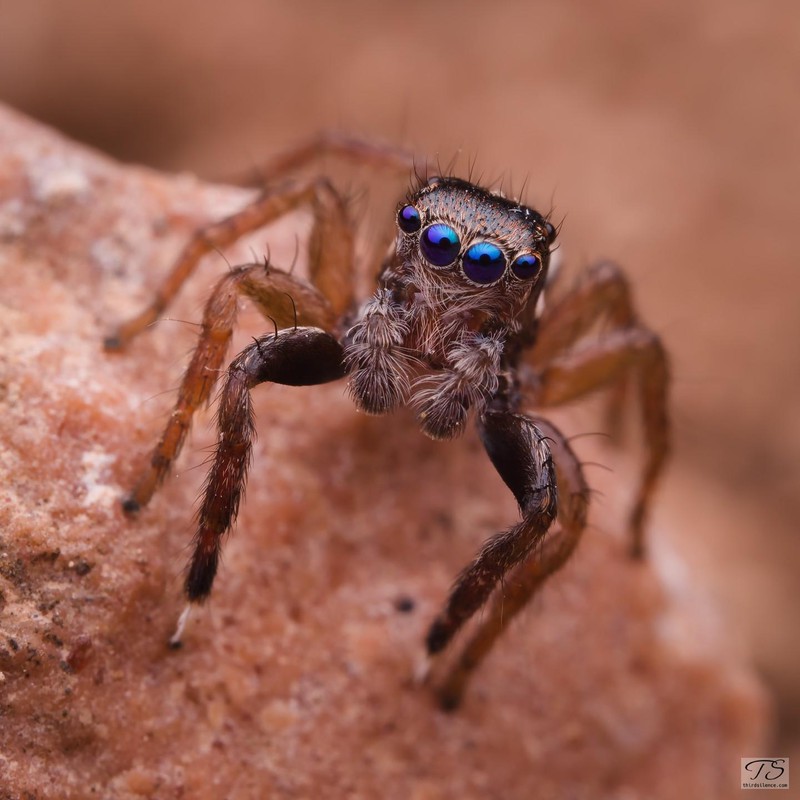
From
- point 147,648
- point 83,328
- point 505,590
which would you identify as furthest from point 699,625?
point 83,328

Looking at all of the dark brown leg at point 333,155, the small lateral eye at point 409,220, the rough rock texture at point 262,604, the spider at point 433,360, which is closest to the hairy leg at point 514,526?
the spider at point 433,360

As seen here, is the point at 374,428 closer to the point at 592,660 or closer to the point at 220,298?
the point at 220,298

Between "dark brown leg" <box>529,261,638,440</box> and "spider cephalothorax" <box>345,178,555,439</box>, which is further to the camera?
"dark brown leg" <box>529,261,638,440</box>

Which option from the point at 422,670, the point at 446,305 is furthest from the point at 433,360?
the point at 422,670

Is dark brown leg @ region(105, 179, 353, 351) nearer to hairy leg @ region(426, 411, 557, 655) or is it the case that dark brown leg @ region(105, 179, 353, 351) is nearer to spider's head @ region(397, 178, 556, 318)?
spider's head @ region(397, 178, 556, 318)

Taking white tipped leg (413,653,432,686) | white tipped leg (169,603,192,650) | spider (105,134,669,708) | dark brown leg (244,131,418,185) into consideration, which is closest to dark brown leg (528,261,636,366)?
spider (105,134,669,708)

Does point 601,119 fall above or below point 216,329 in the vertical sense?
above

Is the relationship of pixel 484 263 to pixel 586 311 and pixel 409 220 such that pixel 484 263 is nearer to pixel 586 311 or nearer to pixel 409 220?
pixel 409 220
